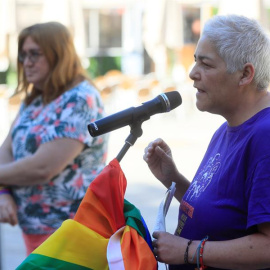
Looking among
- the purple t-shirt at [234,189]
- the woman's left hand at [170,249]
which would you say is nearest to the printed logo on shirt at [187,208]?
the purple t-shirt at [234,189]

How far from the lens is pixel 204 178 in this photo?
2.28 meters

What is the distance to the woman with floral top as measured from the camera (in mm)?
3303

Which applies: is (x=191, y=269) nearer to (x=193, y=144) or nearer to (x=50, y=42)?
(x=50, y=42)

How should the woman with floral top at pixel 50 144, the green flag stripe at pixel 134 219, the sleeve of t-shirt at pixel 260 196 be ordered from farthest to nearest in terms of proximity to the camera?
the woman with floral top at pixel 50 144 < the green flag stripe at pixel 134 219 < the sleeve of t-shirt at pixel 260 196

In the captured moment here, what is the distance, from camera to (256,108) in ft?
7.14

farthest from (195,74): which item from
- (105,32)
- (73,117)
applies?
(105,32)

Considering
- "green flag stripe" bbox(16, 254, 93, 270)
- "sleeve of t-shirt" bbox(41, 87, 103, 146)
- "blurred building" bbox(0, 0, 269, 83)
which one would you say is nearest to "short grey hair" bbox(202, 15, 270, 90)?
"green flag stripe" bbox(16, 254, 93, 270)

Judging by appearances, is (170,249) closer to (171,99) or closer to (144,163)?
(171,99)

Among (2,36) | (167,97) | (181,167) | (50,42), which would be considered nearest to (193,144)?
(181,167)

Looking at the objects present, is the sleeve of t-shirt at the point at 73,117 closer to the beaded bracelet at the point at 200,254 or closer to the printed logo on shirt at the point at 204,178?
the printed logo on shirt at the point at 204,178

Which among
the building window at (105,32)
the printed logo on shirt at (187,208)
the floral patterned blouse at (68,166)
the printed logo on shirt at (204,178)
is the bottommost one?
the building window at (105,32)

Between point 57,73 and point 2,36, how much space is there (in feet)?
46.6

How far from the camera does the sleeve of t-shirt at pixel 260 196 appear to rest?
1.96m

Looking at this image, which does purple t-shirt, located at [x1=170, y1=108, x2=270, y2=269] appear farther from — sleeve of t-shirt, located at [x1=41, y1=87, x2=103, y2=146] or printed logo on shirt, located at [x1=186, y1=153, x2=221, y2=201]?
sleeve of t-shirt, located at [x1=41, y1=87, x2=103, y2=146]
